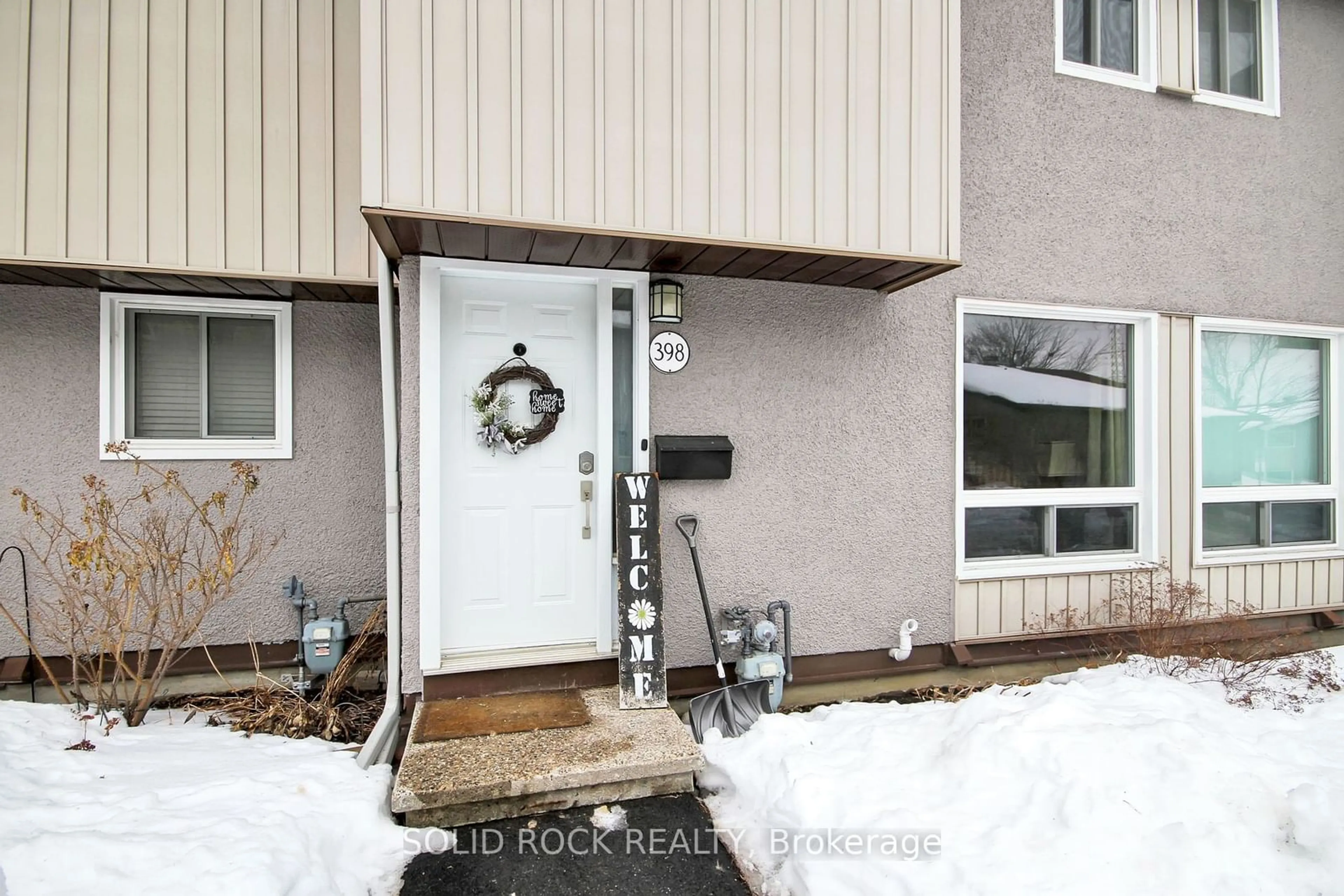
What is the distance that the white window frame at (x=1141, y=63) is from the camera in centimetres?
450

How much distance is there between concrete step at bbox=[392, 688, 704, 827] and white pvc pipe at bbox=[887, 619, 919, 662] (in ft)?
5.34

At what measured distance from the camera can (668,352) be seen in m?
3.69

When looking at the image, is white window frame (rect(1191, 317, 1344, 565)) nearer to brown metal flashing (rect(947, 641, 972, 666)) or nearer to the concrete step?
brown metal flashing (rect(947, 641, 972, 666))

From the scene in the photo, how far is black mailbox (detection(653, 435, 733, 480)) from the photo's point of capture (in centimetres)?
360

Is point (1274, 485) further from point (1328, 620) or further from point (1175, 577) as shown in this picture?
point (1175, 577)

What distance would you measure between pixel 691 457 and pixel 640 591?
0.80m

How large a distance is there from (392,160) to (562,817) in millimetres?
2939

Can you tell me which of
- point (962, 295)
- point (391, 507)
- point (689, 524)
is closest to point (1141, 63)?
point (962, 295)

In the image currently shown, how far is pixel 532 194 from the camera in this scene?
9.56ft

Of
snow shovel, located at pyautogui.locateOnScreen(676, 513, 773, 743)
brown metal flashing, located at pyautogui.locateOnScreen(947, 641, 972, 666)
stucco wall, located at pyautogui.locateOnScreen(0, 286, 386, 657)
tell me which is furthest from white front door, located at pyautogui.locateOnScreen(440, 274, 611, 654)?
brown metal flashing, located at pyautogui.locateOnScreen(947, 641, 972, 666)

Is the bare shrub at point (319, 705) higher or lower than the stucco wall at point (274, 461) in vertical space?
lower

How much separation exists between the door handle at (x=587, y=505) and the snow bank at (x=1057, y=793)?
1.33m

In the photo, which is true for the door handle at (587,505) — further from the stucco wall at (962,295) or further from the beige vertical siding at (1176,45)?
the beige vertical siding at (1176,45)

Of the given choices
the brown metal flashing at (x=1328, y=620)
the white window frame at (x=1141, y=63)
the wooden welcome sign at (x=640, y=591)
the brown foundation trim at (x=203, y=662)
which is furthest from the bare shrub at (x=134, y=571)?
the brown metal flashing at (x=1328, y=620)
